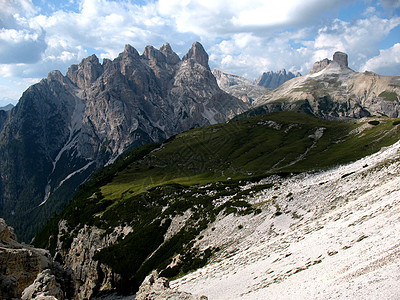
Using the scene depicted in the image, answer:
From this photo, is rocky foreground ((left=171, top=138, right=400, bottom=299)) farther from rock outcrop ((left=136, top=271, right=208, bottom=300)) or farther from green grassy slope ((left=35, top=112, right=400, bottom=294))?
rock outcrop ((left=136, top=271, right=208, bottom=300))

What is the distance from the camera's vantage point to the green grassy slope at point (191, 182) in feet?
216

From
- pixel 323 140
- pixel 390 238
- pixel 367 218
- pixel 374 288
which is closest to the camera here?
pixel 374 288

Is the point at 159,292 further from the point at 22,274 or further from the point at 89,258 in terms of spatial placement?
the point at 89,258

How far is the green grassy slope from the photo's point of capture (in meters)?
65.9

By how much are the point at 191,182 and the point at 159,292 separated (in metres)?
90.1

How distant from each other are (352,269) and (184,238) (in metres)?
42.6

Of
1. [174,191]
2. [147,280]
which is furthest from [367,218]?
[174,191]

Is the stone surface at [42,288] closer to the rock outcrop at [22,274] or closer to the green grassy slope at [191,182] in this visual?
the rock outcrop at [22,274]

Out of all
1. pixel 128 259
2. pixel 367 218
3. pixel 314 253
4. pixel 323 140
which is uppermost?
pixel 323 140

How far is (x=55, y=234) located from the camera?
11806 cm

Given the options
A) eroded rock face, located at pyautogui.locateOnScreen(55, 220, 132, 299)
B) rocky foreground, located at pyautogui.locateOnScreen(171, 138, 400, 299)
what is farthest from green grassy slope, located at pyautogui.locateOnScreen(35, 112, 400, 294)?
rocky foreground, located at pyautogui.locateOnScreen(171, 138, 400, 299)

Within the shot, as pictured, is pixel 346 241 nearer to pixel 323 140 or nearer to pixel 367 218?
pixel 367 218

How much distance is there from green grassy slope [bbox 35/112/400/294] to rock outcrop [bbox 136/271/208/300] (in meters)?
19.9

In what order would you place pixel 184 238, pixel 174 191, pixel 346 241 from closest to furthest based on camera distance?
pixel 346 241, pixel 184 238, pixel 174 191
